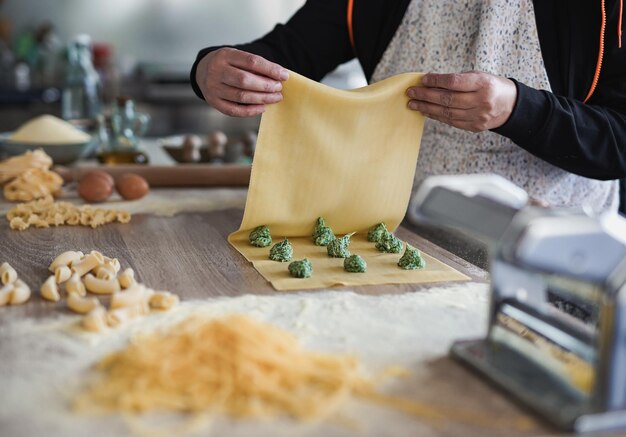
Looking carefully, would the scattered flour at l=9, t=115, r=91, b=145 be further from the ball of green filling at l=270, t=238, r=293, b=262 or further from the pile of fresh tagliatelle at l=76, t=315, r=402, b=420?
the pile of fresh tagliatelle at l=76, t=315, r=402, b=420

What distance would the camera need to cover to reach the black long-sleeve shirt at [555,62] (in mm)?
1337

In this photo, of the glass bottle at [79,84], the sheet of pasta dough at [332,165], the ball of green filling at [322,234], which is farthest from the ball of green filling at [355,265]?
the glass bottle at [79,84]

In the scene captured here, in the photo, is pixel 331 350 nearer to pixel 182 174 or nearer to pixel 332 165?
pixel 332 165

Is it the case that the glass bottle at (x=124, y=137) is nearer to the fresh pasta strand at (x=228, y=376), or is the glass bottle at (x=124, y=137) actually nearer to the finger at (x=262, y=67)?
the finger at (x=262, y=67)

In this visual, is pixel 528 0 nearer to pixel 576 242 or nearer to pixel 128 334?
pixel 576 242

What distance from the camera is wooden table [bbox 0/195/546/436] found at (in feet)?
2.63

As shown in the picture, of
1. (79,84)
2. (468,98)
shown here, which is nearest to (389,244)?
(468,98)

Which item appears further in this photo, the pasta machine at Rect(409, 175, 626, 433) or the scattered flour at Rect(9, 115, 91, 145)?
the scattered flour at Rect(9, 115, 91, 145)

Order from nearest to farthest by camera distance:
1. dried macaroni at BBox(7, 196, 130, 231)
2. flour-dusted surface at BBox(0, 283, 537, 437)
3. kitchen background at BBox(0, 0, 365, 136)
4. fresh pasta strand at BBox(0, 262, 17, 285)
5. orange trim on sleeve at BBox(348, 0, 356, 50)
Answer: flour-dusted surface at BBox(0, 283, 537, 437) → fresh pasta strand at BBox(0, 262, 17, 285) → dried macaroni at BBox(7, 196, 130, 231) → orange trim on sleeve at BBox(348, 0, 356, 50) → kitchen background at BBox(0, 0, 365, 136)

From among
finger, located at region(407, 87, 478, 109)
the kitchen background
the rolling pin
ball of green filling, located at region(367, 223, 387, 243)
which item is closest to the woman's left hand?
finger, located at region(407, 87, 478, 109)

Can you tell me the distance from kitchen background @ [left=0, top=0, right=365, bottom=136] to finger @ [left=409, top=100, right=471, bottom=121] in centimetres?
307

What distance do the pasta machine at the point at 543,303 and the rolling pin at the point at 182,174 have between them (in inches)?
44.4

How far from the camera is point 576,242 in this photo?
70cm

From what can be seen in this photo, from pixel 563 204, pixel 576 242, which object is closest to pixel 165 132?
pixel 563 204
